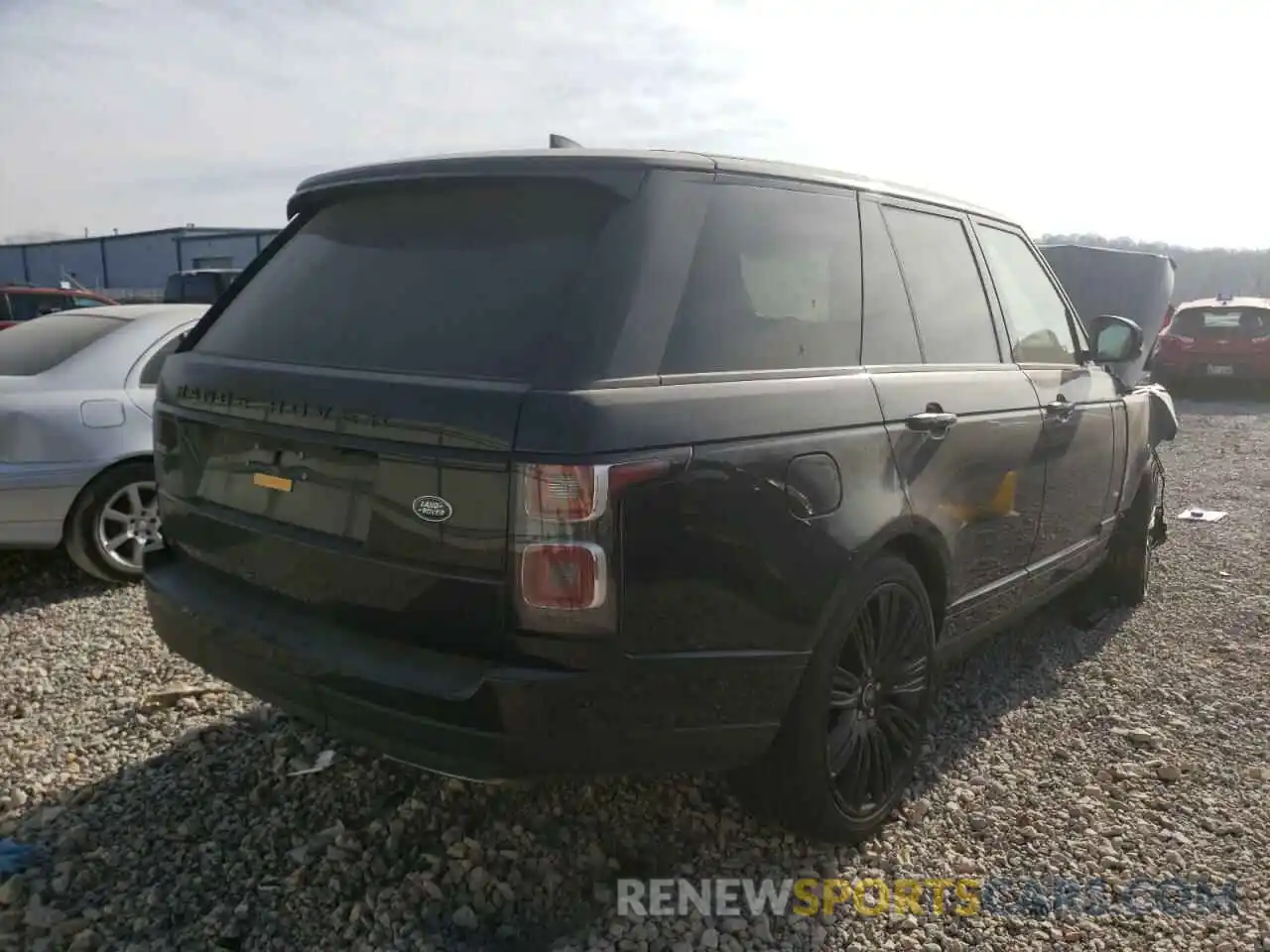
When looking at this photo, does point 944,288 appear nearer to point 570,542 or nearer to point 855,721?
point 855,721

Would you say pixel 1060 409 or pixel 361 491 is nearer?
pixel 361 491

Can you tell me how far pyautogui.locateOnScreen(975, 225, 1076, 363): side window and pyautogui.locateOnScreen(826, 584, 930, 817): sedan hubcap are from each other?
1297 millimetres

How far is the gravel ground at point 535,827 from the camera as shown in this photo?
8.33ft

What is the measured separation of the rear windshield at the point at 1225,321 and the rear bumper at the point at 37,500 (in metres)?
15.1

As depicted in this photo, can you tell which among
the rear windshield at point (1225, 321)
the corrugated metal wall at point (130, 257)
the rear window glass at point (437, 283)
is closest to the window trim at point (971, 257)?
the rear window glass at point (437, 283)

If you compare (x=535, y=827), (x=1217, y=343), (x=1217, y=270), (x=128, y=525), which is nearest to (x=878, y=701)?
(x=535, y=827)

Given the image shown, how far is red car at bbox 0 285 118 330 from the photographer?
39.2ft

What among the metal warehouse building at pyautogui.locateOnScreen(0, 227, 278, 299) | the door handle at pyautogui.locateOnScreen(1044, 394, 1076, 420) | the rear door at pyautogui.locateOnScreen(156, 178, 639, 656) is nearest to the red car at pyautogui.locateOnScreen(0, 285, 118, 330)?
the rear door at pyautogui.locateOnScreen(156, 178, 639, 656)

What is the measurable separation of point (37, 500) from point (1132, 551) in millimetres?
5301

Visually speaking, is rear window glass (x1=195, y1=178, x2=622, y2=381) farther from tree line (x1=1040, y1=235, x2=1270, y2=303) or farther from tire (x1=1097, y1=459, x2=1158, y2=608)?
tree line (x1=1040, y1=235, x2=1270, y2=303)

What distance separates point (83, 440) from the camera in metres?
4.94

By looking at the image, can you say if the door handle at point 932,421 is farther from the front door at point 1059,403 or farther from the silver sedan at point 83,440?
the silver sedan at point 83,440

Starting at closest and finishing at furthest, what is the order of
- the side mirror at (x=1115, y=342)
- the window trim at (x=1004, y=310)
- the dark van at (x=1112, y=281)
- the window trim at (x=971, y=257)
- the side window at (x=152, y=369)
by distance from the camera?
the window trim at (x=971, y=257) → the window trim at (x=1004, y=310) → the side mirror at (x=1115, y=342) → the side window at (x=152, y=369) → the dark van at (x=1112, y=281)

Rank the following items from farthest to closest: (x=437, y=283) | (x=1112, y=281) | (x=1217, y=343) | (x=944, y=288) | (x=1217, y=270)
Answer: (x=1217, y=270)
(x=1217, y=343)
(x=1112, y=281)
(x=944, y=288)
(x=437, y=283)
